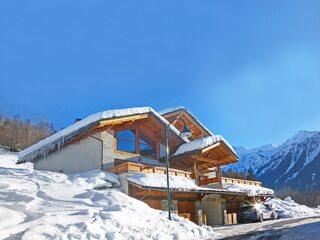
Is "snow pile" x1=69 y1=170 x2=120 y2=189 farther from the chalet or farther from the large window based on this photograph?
the large window

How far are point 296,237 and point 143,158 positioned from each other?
15135 millimetres

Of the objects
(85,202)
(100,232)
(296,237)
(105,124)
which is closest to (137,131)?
(105,124)

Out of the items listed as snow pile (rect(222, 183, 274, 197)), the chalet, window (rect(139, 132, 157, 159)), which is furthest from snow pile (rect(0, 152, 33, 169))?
snow pile (rect(222, 183, 274, 197))

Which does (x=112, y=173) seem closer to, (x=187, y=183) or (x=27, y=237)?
(x=187, y=183)

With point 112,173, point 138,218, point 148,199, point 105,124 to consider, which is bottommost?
point 138,218

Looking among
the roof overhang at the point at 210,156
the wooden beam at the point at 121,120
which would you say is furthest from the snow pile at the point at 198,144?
the wooden beam at the point at 121,120

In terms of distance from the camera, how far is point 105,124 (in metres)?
22.1

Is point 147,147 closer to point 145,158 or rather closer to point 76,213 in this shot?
point 145,158

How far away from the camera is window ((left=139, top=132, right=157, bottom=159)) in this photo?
26016mm

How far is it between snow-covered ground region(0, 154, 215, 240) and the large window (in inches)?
192

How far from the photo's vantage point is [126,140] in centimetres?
2477

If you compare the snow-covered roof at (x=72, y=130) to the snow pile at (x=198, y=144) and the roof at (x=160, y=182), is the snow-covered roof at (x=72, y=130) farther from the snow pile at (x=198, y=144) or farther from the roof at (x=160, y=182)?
the roof at (x=160, y=182)

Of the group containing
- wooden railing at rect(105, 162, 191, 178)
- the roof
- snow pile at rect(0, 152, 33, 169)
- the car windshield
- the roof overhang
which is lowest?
the car windshield

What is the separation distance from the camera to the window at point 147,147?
26.0m
